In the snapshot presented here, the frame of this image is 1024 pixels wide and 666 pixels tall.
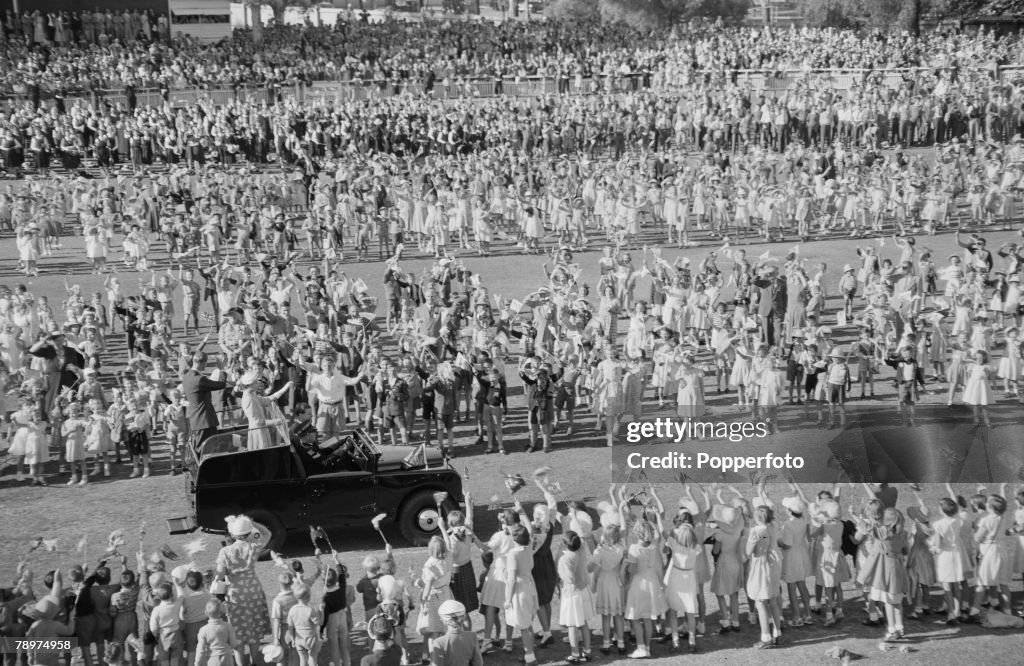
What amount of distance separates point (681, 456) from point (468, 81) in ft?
110

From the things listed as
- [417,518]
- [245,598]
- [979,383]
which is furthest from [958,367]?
[245,598]

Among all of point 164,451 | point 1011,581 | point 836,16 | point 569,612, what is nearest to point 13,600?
point 569,612

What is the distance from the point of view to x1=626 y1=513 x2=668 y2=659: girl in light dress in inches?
466

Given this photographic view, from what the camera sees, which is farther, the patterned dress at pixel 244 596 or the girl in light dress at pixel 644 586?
the girl in light dress at pixel 644 586

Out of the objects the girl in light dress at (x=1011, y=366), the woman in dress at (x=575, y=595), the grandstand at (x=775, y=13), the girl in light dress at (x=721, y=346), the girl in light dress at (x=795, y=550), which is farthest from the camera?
the grandstand at (x=775, y=13)

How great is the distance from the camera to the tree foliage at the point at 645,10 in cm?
7150

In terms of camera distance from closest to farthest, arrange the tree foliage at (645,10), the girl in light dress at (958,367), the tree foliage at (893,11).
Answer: the girl in light dress at (958,367), the tree foliage at (893,11), the tree foliage at (645,10)

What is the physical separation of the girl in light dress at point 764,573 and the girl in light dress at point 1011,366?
8.40m

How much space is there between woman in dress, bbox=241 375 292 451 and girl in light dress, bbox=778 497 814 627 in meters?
5.65

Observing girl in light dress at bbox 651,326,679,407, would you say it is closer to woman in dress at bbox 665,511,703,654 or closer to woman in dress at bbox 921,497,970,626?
woman in dress at bbox 921,497,970,626

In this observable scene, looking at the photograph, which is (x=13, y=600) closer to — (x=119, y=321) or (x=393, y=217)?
Answer: (x=119, y=321)

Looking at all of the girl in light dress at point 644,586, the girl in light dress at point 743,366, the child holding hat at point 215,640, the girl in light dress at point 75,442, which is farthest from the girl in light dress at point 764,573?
the girl in light dress at point 75,442

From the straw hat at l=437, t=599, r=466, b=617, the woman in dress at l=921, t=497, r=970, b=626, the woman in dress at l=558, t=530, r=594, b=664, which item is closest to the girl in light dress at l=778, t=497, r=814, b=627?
the woman in dress at l=921, t=497, r=970, b=626

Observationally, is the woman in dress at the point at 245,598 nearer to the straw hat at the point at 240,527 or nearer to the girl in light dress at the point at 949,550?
the straw hat at the point at 240,527
